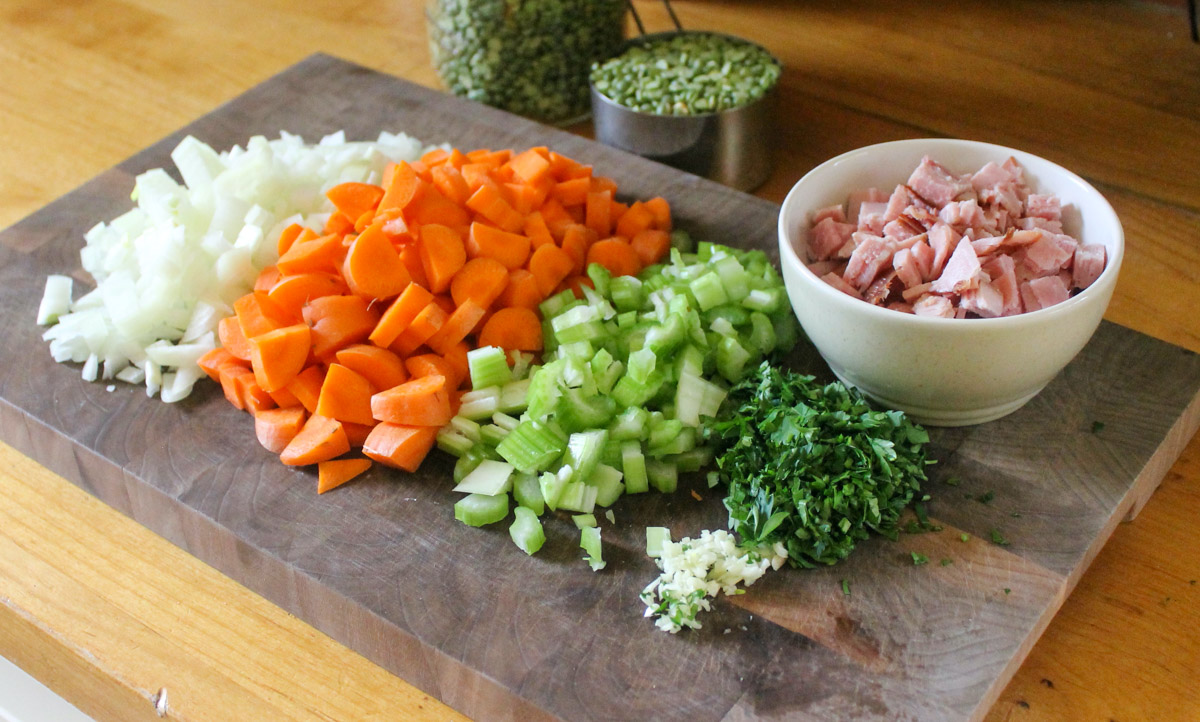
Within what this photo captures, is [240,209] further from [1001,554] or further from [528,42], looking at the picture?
[1001,554]

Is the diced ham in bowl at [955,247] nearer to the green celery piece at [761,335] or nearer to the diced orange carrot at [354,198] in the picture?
the green celery piece at [761,335]

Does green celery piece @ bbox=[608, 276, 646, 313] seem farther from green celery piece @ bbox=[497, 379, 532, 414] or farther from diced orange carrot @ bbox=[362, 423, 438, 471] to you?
diced orange carrot @ bbox=[362, 423, 438, 471]

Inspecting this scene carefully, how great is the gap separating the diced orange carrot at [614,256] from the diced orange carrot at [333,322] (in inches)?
16.3

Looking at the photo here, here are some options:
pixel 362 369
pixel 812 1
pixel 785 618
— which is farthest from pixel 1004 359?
pixel 812 1

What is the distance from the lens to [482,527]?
4.87 feet

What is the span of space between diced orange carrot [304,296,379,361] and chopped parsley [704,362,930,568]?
0.59 m

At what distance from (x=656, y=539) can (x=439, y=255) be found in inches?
22.2

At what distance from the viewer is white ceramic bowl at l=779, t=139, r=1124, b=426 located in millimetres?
1378

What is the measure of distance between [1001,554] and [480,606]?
0.68 metres

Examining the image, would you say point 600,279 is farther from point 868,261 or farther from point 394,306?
point 868,261

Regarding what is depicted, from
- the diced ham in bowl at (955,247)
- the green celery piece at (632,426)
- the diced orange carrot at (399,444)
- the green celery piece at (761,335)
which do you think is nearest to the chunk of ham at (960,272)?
the diced ham in bowl at (955,247)

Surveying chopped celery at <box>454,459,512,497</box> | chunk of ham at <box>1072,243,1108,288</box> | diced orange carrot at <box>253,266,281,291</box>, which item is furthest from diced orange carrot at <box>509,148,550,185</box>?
chunk of ham at <box>1072,243,1108,288</box>

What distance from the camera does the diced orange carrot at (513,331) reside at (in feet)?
5.55

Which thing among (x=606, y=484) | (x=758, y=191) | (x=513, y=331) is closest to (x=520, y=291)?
(x=513, y=331)
